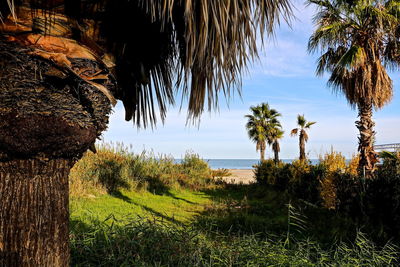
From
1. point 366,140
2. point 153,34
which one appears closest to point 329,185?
point 366,140

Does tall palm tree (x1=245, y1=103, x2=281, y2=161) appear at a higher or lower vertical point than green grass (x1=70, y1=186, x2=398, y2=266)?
higher

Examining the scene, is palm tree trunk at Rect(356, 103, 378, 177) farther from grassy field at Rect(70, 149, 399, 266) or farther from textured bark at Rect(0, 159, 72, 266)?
textured bark at Rect(0, 159, 72, 266)

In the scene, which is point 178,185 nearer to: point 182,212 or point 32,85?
point 182,212

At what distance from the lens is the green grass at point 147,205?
7.64 metres

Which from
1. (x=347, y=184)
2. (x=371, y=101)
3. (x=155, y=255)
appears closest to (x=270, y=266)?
(x=155, y=255)

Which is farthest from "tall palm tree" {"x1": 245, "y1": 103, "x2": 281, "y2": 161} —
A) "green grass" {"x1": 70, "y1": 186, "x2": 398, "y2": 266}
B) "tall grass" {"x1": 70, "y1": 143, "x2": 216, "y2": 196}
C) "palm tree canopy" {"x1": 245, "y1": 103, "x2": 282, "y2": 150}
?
"green grass" {"x1": 70, "y1": 186, "x2": 398, "y2": 266}

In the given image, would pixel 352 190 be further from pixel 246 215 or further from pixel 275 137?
pixel 275 137

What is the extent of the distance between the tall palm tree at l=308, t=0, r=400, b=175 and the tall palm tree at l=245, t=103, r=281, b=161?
15.5 meters

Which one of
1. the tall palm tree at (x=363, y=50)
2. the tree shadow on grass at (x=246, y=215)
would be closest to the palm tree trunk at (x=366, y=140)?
the tall palm tree at (x=363, y=50)

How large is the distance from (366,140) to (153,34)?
829 cm

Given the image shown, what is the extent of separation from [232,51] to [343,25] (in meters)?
8.70

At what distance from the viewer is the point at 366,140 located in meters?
9.43

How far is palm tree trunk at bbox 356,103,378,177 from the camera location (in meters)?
9.26

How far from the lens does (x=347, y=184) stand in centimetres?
774
